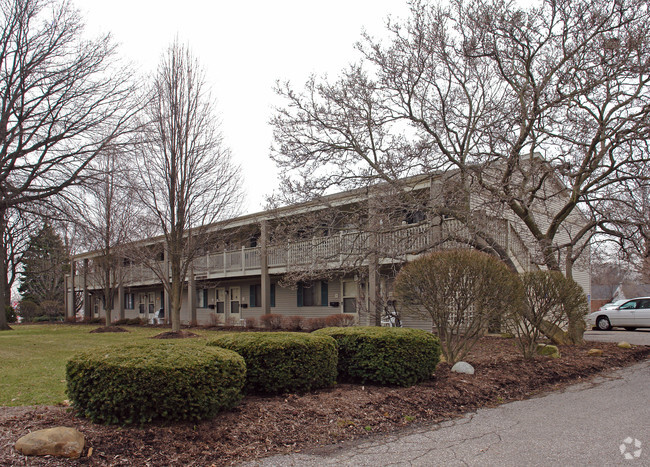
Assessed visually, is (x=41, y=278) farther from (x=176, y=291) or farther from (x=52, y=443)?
(x=52, y=443)

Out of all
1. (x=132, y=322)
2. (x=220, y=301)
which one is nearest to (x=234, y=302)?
(x=220, y=301)

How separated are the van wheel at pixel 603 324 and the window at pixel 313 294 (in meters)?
12.8

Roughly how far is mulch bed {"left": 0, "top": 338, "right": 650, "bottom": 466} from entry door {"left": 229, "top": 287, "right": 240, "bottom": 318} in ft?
64.2

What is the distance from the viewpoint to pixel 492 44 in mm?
11867

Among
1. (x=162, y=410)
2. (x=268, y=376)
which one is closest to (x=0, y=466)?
(x=162, y=410)

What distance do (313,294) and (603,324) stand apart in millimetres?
13356

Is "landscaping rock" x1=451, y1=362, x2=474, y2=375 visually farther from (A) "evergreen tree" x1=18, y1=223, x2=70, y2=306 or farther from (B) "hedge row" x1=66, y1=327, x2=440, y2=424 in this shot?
(A) "evergreen tree" x1=18, y1=223, x2=70, y2=306

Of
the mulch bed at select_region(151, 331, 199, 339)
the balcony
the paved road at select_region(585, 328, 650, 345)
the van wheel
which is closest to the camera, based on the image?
the balcony

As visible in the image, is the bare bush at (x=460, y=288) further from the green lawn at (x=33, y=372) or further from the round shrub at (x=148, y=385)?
the round shrub at (x=148, y=385)

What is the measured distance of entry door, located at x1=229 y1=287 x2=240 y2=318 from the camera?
1074 inches

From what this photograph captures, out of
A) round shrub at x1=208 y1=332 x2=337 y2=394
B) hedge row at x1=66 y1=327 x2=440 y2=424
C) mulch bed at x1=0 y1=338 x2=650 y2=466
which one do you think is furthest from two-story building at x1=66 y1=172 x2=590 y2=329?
round shrub at x1=208 y1=332 x2=337 y2=394

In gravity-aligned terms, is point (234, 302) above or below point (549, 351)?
Answer: above

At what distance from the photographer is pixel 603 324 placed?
23.7m

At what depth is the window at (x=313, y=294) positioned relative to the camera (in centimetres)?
2234
